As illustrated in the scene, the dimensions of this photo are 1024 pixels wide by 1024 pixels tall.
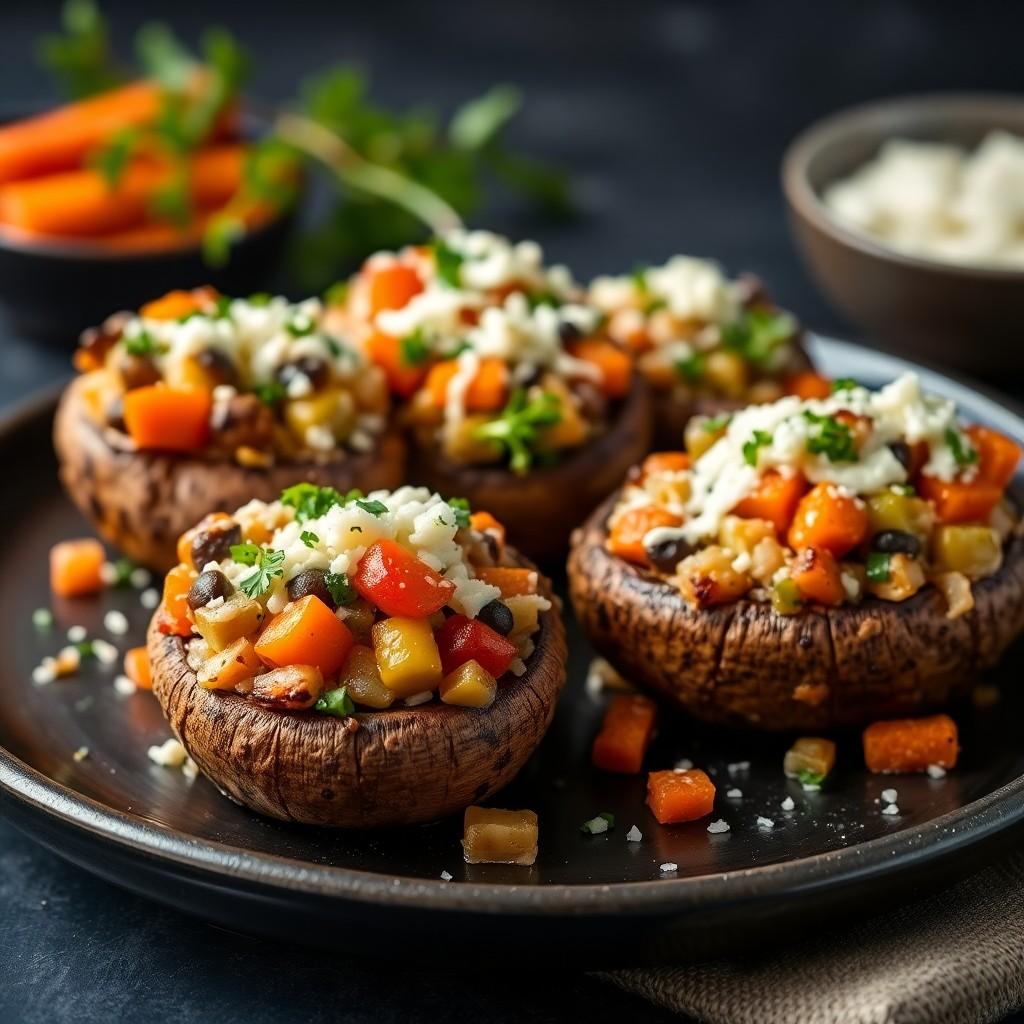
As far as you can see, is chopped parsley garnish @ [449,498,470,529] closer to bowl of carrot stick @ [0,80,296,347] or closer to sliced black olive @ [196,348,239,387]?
sliced black olive @ [196,348,239,387]

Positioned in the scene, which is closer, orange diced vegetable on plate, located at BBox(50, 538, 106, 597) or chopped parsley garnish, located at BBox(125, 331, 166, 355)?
chopped parsley garnish, located at BBox(125, 331, 166, 355)

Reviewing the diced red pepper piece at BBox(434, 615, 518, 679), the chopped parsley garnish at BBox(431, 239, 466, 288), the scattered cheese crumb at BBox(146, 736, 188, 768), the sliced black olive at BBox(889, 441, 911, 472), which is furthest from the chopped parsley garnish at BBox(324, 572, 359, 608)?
the chopped parsley garnish at BBox(431, 239, 466, 288)

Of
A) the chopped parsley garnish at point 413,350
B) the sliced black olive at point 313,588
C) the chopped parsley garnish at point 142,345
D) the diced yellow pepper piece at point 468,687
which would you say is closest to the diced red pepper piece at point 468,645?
the diced yellow pepper piece at point 468,687

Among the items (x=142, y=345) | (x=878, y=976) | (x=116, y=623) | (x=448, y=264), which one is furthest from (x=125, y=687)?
(x=878, y=976)

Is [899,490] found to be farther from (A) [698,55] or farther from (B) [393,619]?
(A) [698,55]

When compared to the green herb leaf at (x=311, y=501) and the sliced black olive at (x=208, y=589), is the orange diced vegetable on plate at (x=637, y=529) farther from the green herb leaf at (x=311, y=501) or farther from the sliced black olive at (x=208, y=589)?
the sliced black olive at (x=208, y=589)

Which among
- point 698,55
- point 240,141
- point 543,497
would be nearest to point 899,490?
point 543,497
